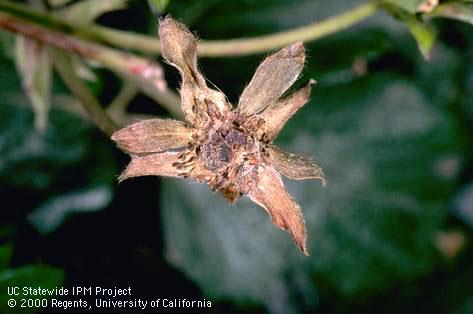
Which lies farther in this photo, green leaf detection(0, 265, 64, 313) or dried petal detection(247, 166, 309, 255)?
green leaf detection(0, 265, 64, 313)

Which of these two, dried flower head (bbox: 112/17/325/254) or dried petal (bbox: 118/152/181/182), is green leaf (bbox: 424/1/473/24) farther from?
dried petal (bbox: 118/152/181/182)

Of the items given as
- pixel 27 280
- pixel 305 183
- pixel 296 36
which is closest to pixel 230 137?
pixel 296 36

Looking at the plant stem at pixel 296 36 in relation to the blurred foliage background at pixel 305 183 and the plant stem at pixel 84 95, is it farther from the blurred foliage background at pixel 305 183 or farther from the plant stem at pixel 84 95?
the blurred foliage background at pixel 305 183

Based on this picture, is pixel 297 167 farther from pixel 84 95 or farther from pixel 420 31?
pixel 84 95

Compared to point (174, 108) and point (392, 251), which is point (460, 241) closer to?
point (392, 251)

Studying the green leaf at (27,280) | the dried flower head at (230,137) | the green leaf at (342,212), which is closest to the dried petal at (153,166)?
the dried flower head at (230,137)

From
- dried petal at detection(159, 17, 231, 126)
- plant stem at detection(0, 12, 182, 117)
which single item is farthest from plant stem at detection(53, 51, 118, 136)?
dried petal at detection(159, 17, 231, 126)

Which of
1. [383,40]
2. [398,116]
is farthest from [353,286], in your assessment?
[383,40]
